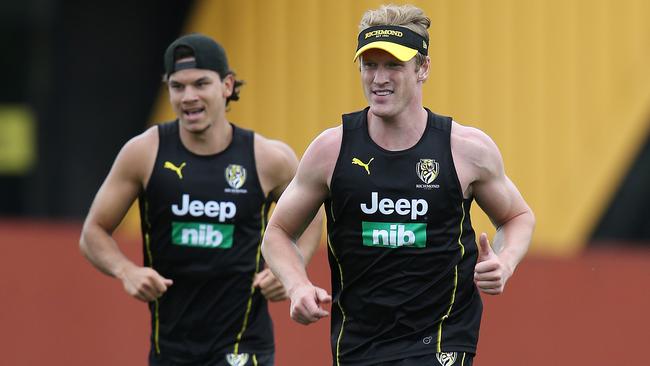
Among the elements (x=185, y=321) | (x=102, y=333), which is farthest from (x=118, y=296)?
(x=185, y=321)

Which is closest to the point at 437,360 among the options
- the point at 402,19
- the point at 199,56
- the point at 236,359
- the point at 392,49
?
the point at 392,49

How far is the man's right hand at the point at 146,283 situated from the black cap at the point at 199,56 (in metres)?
1.03

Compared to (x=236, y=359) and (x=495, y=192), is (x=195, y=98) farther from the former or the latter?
(x=495, y=192)

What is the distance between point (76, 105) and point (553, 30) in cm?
503

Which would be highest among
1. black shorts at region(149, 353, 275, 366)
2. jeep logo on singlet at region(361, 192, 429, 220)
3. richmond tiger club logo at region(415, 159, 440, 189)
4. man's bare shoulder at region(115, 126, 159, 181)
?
richmond tiger club logo at region(415, 159, 440, 189)

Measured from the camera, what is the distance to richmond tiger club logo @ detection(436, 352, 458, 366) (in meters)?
5.64

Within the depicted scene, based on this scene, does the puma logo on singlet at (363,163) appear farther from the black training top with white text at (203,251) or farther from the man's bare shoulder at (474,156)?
the black training top with white text at (203,251)

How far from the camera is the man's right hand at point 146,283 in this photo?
21.2ft

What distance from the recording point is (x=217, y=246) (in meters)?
6.81

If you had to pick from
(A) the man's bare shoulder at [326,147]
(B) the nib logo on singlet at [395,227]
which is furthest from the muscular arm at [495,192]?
(A) the man's bare shoulder at [326,147]

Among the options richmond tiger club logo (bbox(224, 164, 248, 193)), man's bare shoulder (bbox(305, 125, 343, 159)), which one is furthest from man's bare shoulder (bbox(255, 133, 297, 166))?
man's bare shoulder (bbox(305, 125, 343, 159))

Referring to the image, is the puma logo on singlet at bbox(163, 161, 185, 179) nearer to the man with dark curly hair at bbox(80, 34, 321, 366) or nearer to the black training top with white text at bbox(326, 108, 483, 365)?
the man with dark curly hair at bbox(80, 34, 321, 366)

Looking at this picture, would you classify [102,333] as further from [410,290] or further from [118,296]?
[410,290]

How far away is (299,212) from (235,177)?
1216 mm
